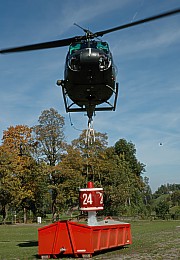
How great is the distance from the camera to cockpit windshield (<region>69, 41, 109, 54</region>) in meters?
16.3

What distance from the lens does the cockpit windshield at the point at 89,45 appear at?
53.5ft

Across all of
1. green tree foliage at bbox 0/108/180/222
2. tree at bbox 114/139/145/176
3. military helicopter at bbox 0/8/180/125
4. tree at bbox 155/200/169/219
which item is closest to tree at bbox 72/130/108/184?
green tree foliage at bbox 0/108/180/222

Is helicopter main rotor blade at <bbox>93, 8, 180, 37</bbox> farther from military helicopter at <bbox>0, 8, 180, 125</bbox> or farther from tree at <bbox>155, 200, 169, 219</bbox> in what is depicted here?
tree at <bbox>155, 200, 169, 219</bbox>

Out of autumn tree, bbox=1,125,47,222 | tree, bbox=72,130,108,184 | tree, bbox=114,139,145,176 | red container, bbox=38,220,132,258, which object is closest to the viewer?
red container, bbox=38,220,132,258

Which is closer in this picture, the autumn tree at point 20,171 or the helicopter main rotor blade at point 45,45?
the helicopter main rotor blade at point 45,45

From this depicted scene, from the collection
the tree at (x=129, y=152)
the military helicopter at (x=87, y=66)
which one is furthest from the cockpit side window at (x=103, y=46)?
the tree at (x=129, y=152)

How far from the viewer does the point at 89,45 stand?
16.2m

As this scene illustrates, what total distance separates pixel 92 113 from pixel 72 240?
6050mm

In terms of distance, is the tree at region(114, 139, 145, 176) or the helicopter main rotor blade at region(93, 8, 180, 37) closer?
the helicopter main rotor blade at region(93, 8, 180, 37)

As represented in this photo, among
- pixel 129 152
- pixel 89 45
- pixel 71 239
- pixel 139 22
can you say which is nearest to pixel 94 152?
pixel 129 152

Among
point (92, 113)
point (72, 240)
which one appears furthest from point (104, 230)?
point (92, 113)

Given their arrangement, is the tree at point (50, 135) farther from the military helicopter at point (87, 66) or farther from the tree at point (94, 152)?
the military helicopter at point (87, 66)

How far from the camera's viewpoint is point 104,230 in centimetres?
1864

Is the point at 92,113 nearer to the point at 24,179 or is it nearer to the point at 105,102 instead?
the point at 105,102
